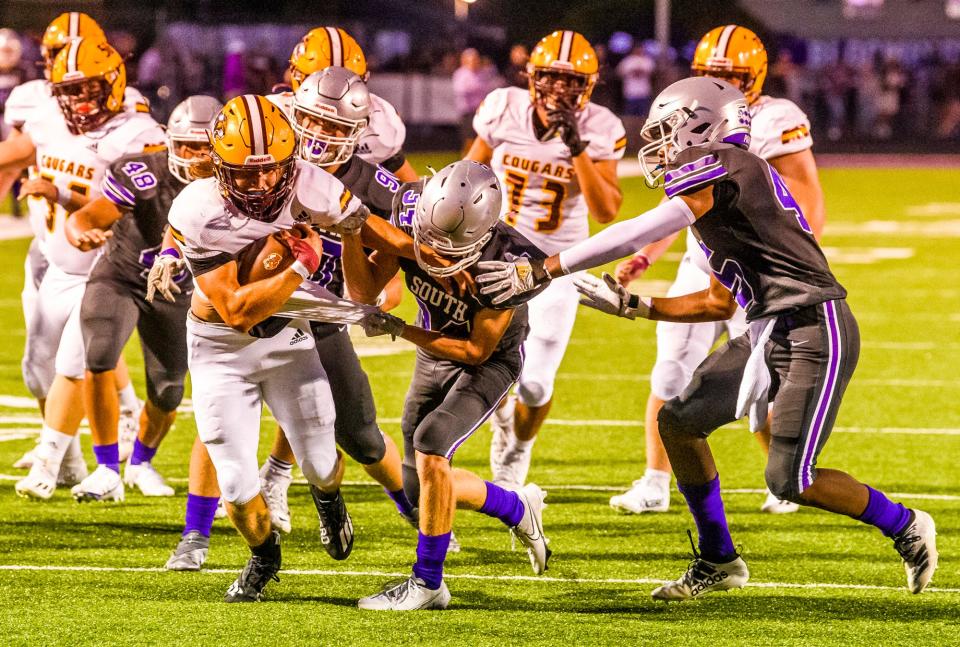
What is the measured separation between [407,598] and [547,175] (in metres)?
2.60

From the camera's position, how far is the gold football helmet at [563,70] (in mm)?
6586

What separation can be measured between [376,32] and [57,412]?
24060 mm

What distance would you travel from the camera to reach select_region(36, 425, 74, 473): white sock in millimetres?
6363

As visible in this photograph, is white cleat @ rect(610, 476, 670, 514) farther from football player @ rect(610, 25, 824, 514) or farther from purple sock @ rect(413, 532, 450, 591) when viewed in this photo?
purple sock @ rect(413, 532, 450, 591)

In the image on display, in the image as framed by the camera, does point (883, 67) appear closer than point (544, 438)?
No

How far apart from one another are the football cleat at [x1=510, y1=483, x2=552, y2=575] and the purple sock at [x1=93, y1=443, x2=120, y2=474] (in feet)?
6.60

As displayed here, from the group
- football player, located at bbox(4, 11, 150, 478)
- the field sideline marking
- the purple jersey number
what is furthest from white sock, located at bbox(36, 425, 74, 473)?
the purple jersey number

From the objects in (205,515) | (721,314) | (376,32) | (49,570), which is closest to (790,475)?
(721,314)

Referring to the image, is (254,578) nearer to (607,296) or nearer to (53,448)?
(607,296)

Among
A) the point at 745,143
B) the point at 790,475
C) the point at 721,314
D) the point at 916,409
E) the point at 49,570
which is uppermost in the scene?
the point at 745,143

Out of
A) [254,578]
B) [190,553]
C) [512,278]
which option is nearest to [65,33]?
[190,553]

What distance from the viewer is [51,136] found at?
22.2 feet

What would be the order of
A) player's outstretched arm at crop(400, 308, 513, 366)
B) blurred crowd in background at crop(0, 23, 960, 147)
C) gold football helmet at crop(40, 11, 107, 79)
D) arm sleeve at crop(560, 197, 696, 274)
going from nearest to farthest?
1. arm sleeve at crop(560, 197, 696, 274)
2. player's outstretched arm at crop(400, 308, 513, 366)
3. gold football helmet at crop(40, 11, 107, 79)
4. blurred crowd in background at crop(0, 23, 960, 147)

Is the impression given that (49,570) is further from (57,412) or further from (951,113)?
(951,113)
